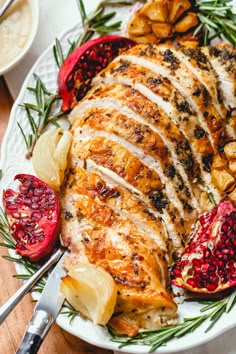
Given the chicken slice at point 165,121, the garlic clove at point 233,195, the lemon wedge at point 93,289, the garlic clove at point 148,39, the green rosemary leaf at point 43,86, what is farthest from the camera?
the garlic clove at point 148,39

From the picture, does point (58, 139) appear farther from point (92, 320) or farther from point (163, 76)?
point (92, 320)

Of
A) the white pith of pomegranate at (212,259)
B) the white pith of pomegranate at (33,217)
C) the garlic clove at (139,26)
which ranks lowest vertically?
the white pith of pomegranate at (212,259)

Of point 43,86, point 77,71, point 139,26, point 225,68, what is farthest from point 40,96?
point 225,68

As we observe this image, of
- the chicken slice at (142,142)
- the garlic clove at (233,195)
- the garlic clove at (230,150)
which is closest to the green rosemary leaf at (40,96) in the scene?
the chicken slice at (142,142)

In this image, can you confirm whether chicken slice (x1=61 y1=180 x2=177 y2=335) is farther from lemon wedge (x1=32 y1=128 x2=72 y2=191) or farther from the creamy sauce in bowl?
the creamy sauce in bowl

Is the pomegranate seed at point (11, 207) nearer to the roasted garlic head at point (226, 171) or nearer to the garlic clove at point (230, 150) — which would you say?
the roasted garlic head at point (226, 171)

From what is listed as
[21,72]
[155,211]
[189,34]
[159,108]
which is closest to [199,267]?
[155,211]

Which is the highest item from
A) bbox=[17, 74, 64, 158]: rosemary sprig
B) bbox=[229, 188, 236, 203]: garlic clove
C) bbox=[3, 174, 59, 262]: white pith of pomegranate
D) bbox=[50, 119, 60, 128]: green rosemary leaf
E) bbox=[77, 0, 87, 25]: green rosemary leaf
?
bbox=[77, 0, 87, 25]: green rosemary leaf

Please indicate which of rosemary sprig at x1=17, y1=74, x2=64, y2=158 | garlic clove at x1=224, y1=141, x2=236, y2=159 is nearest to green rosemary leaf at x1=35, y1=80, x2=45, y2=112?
rosemary sprig at x1=17, y1=74, x2=64, y2=158
